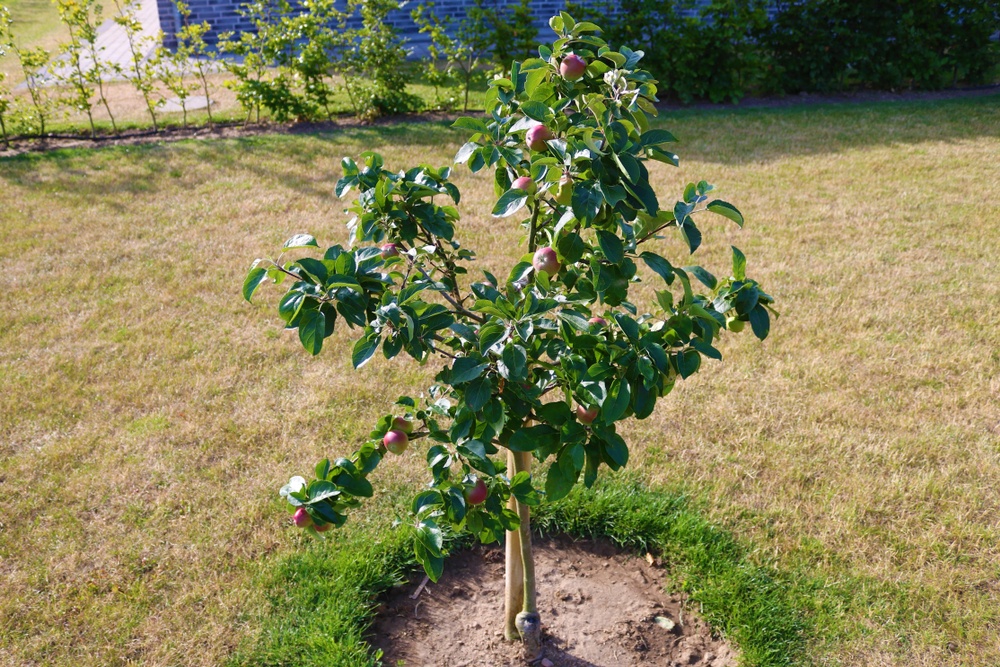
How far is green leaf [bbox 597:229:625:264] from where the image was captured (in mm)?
1734

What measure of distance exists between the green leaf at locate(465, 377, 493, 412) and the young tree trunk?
1.84 ft

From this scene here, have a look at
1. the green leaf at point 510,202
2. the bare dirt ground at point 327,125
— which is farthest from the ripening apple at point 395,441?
the bare dirt ground at point 327,125

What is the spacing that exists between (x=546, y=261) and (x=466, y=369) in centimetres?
32

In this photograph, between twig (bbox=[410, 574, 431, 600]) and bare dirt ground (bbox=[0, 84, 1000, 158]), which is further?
bare dirt ground (bbox=[0, 84, 1000, 158])

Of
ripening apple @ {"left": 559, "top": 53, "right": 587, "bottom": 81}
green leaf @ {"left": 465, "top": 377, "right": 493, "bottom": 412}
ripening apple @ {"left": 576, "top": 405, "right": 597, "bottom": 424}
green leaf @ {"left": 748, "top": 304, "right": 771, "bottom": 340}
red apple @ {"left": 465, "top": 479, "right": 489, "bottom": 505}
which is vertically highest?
ripening apple @ {"left": 559, "top": 53, "right": 587, "bottom": 81}

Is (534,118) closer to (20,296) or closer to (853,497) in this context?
(853,497)

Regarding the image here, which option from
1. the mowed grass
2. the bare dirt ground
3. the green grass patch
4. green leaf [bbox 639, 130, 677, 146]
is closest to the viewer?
green leaf [bbox 639, 130, 677, 146]

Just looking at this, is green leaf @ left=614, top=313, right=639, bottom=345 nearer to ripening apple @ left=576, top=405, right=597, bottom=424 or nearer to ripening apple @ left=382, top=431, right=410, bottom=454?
ripening apple @ left=576, top=405, right=597, bottom=424

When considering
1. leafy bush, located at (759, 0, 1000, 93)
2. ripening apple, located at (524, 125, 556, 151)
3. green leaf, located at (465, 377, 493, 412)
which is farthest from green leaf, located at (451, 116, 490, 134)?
leafy bush, located at (759, 0, 1000, 93)

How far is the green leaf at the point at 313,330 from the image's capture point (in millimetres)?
1632

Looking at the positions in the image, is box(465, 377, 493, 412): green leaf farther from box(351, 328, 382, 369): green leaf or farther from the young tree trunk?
the young tree trunk

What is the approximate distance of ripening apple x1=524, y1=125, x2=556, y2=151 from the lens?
1771 mm

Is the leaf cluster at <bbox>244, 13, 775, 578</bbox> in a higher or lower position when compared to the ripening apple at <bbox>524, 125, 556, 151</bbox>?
lower

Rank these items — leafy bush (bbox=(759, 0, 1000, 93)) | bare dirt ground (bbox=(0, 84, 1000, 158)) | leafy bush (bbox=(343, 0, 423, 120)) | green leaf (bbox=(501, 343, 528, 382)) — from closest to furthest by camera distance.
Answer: green leaf (bbox=(501, 343, 528, 382)) < bare dirt ground (bbox=(0, 84, 1000, 158)) < leafy bush (bbox=(343, 0, 423, 120)) < leafy bush (bbox=(759, 0, 1000, 93))
